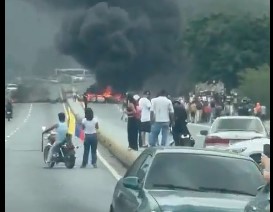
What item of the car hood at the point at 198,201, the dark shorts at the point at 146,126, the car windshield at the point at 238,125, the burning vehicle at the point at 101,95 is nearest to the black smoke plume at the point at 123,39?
the burning vehicle at the point at 101,95

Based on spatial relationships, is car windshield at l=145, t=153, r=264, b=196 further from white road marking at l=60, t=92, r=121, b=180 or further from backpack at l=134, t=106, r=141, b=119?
backpack at l=134, t=106, r=141, b=119

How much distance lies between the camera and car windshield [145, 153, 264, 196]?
11.0 meters

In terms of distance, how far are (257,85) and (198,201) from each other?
55.6m

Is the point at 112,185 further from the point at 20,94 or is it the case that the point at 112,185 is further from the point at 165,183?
the point at 20,94

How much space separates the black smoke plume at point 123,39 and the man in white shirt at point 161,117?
4394cm

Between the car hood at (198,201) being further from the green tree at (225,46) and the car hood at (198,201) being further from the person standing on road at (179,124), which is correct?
the green tree at (225,46)

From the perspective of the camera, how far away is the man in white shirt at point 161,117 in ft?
85.8

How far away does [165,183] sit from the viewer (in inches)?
434

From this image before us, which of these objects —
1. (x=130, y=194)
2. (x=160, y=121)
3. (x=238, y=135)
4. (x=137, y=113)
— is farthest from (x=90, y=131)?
(x=130, y=194)

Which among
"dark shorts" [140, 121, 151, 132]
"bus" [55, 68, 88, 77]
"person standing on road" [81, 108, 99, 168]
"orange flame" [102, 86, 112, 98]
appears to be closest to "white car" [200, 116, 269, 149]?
"person standing on road" [81, 108, 99, 168]

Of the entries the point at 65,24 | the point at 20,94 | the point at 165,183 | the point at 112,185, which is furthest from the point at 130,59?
the point at 165,183

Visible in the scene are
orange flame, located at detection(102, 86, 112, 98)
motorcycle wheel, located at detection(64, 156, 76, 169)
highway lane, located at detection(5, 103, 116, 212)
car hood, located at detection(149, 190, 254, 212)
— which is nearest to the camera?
car hood, located at detection(149, 190, 254, 212)

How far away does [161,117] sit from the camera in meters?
26.3

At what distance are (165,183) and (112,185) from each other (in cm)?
984
